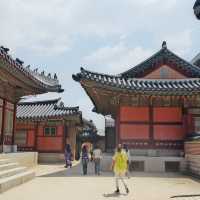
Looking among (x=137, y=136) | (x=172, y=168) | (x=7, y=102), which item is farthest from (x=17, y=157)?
(x=172, y=168)

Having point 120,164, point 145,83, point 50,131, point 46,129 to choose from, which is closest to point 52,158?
point 50,131

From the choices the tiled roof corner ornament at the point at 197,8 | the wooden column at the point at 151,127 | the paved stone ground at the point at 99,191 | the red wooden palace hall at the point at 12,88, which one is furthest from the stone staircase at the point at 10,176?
the tiled roof corner ornament at the point at 197,8

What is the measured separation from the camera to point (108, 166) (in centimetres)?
2052

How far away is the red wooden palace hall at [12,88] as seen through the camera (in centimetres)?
1744

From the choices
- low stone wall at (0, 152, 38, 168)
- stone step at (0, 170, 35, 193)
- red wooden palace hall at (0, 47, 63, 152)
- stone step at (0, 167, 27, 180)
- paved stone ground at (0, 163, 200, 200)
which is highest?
red wooden palace hall at (0, 47, 63, 152)

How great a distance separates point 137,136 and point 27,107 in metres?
18.3

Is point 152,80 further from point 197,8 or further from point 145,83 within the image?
point 197,8

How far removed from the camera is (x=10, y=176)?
45.0 feet

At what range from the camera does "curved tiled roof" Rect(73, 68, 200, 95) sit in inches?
782

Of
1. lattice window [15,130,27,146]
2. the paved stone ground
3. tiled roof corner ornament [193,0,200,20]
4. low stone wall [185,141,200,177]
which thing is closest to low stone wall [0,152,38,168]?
the paved stone ground

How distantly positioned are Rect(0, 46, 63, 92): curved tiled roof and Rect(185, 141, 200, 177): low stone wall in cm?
912

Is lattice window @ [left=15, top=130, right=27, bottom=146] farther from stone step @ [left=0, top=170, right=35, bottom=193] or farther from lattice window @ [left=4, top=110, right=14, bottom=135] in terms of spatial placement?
stone step @ [left=0, top=170, right=35, bottom=193]

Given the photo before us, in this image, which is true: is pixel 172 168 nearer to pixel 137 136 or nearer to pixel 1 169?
pixel 137 136

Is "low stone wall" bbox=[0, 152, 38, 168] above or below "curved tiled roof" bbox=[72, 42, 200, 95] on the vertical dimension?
below
